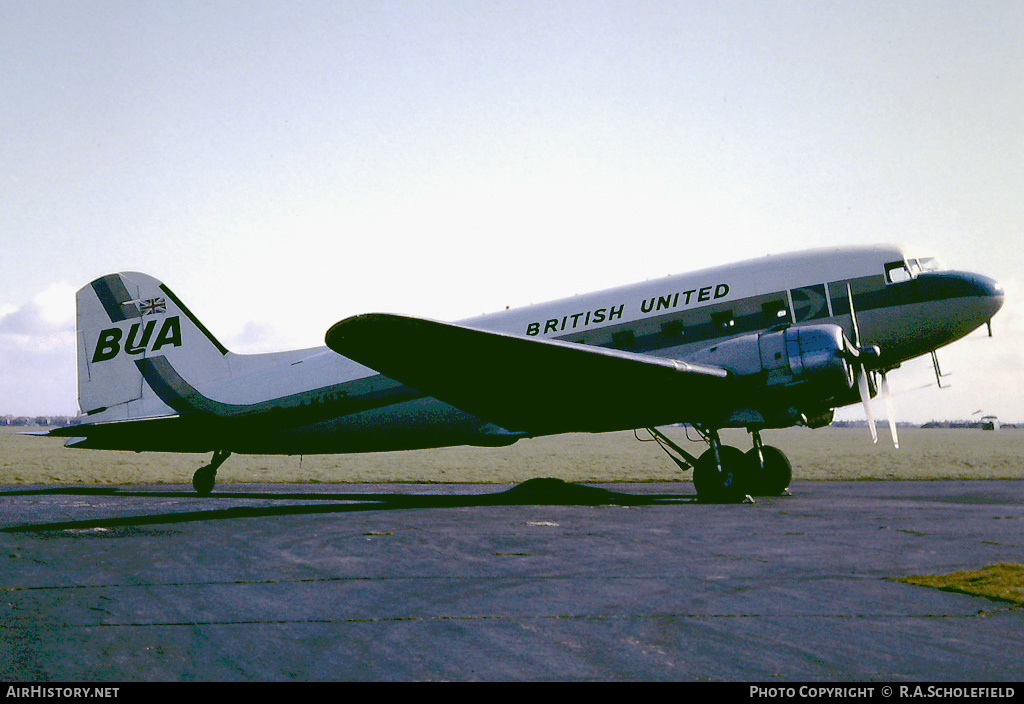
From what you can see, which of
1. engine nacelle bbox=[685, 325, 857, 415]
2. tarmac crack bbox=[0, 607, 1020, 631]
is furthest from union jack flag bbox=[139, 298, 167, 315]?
tarmac crack bbox=[0, 607, 1020, 631]

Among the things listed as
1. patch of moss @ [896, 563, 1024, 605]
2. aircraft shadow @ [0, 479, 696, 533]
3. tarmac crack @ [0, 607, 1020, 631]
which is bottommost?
aircraft shadow @ [0, 479, 696, 533]

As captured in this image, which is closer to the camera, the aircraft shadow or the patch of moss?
the patch of moss

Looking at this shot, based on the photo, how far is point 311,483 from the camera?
2600 cm

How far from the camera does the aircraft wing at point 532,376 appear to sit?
13.9 metres

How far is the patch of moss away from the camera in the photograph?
7164 mm

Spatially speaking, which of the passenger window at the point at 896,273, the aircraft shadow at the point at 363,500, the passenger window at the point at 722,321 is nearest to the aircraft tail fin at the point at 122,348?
the aircraft shadow at the point at 363,500

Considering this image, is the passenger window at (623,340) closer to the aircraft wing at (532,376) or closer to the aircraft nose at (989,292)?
the aircraft wing at (532,376)

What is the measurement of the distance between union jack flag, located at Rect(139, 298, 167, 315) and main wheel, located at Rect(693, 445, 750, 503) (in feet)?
44.6

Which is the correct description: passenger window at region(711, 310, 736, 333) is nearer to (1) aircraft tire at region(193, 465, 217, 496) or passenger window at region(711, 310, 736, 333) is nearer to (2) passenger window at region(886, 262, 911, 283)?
(2) passenger window at region(886, 262, 911, 283)

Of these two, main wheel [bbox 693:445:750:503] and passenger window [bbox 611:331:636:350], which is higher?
passenger window [bbox 611:331:636:350]

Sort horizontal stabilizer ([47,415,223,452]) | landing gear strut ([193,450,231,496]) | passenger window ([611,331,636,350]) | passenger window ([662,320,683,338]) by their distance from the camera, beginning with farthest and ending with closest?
landing gear strut ([193,450,231,496]), horizontal stabilizer ([47,415,223,452]), passenger window ([611,331,636,350]), passenger window ([662,320,683,338])

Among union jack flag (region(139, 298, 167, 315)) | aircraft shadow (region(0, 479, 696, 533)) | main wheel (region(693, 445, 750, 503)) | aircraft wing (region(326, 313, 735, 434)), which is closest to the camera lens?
aircraft shadow (region(0, 479, 696, 533))

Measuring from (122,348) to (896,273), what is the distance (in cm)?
1818
